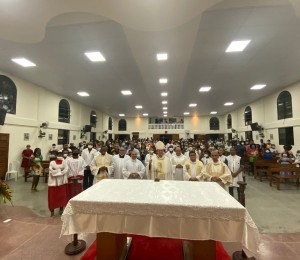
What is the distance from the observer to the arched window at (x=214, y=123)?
2248 centimetres

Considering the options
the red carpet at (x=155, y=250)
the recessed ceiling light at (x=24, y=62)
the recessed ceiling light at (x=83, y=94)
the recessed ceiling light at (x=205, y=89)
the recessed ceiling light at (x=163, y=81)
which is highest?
the recessed ceiling light at (x=83, y=94)

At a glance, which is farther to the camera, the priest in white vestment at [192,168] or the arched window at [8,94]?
the arched window at [8,94]

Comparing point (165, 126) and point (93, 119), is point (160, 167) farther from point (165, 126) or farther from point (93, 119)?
point (165, 126)

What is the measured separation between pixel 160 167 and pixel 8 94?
7.54 meters

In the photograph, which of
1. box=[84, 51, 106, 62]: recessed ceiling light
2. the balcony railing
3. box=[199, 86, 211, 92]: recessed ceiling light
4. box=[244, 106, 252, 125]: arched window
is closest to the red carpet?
box=[84, 51, 106, 62]: recessed ceiling light

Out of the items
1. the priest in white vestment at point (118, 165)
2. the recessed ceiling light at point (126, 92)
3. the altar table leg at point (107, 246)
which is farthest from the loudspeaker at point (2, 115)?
the altar table leg at point (107, 246)

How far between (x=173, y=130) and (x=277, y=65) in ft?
55.4

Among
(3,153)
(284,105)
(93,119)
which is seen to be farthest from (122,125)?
(284,105)

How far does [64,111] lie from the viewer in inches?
479

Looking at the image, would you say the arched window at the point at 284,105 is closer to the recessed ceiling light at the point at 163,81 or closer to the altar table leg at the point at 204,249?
the recessed ceiling light at the point at 163,81

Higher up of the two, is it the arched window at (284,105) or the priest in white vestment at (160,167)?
the arched window at (284,105)

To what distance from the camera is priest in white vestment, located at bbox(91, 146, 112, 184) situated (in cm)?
501

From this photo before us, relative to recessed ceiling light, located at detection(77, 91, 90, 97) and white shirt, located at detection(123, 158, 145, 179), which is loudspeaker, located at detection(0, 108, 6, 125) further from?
white shirt, located at detection(123, 158, 145, 179)

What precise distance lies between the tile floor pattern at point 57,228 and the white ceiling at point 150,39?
4334mm
